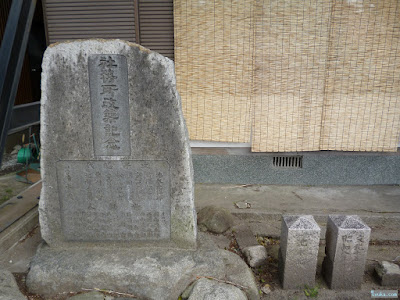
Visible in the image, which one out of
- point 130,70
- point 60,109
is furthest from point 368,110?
point 60,109

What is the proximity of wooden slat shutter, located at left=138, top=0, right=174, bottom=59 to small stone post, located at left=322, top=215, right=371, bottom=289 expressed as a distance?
3.98 metres

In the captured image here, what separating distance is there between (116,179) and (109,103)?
846 mm

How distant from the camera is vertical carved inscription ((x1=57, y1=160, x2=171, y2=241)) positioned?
3357mm

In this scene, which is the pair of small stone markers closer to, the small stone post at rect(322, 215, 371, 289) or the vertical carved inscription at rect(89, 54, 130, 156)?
the small stone post at rect(322, 215, 371, 289)

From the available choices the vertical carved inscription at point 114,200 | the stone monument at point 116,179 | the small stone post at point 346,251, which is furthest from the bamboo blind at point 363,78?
the vertical carved inscription at point 114,200

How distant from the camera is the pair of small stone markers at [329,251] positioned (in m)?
3.31

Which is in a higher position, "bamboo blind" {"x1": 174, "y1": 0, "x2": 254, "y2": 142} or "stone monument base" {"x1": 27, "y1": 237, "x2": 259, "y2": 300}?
"bamboo blind" {"x1": 174, "y1": 0, "x2": 254, "y2": 142}

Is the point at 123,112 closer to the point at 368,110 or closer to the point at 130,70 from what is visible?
the point at 130,70

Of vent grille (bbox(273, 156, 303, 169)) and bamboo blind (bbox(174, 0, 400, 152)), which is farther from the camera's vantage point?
vent grille (bbox(273, 156, 303, 169))

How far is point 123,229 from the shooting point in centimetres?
352

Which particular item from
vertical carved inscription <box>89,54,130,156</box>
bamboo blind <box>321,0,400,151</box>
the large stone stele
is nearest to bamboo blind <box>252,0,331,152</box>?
bamboo blind <box>321,0,400,151</box>

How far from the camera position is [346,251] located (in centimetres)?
337

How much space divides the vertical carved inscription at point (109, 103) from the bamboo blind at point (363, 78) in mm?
3952

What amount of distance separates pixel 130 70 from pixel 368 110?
4570 mm
